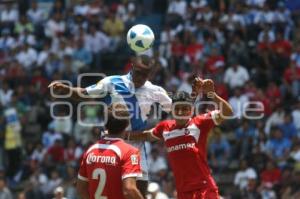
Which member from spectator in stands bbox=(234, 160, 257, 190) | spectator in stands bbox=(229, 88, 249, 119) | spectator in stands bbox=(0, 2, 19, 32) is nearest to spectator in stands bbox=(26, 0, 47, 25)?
spectator in stands bbox=(0, 2, 19, 32)

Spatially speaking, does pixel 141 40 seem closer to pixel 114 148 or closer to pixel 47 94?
pixel 114 148

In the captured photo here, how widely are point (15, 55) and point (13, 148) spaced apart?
13.8ft

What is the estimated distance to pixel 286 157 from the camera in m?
24.0

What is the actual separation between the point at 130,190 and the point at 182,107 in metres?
2.38

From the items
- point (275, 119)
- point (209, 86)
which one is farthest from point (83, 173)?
point (275, 119)

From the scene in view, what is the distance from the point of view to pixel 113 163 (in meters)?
12.0

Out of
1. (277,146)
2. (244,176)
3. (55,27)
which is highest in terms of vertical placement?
(55,27)

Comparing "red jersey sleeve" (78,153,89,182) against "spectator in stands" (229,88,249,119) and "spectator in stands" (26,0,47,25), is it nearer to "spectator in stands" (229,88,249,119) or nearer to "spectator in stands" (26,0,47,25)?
"spectator in stands" (229,88,249,119)

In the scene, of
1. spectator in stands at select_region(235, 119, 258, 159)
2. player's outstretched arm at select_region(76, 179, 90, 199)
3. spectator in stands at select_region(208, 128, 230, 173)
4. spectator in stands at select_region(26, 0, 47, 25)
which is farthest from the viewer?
spectator in stands at select_region(26, 0, 47, 25)

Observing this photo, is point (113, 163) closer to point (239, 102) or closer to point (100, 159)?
point (100, 159)

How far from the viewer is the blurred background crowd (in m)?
24.5

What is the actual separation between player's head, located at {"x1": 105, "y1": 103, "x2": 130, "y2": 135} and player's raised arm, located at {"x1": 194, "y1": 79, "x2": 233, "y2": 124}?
1.74 m

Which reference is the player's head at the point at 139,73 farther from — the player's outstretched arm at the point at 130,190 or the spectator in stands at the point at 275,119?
the spectator in stands at the point at 275,119

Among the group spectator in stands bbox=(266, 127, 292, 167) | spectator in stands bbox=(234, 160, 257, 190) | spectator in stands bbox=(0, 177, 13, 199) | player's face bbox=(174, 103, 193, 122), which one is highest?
player's face bbox=(174, 103, 193, 122)
